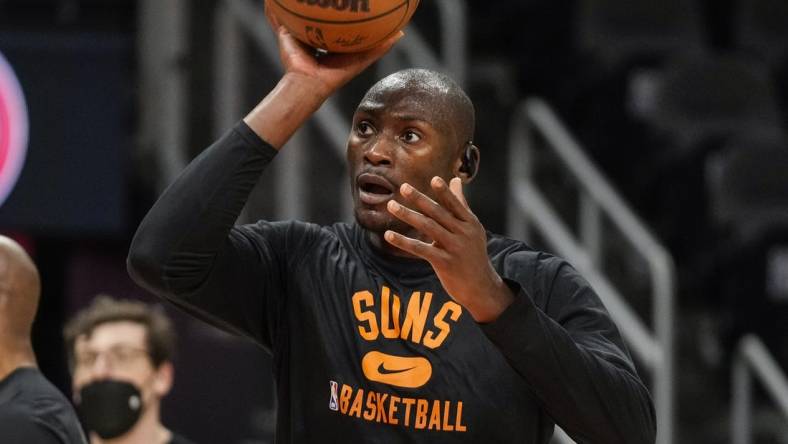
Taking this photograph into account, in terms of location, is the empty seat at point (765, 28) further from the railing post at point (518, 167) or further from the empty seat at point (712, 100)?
the railing post at point (518, 167)

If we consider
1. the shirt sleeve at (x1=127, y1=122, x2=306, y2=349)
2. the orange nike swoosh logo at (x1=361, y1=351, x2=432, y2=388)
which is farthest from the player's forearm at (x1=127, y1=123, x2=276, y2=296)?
the orange nike swoosh logo at (x1=361, y1=351, x2=432, y2=388)

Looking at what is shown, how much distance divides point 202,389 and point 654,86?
10.1 feet

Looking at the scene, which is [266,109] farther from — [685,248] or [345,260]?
[685,248]

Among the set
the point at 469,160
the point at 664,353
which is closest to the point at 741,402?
the point at 664,353

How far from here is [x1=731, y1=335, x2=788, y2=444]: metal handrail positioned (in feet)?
24.7

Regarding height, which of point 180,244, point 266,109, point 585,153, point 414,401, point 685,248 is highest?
point 585,153

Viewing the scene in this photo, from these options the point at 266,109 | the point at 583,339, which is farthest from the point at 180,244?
the point at 583,339

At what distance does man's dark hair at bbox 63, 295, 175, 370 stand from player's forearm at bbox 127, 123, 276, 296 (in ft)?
7.86

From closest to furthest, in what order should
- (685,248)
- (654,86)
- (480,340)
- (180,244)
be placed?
1. (180,244)
2. (480,340)
3. (685,248)
4. (654,86)

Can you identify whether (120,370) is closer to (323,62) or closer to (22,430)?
(22,430)

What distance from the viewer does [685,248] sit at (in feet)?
27.8

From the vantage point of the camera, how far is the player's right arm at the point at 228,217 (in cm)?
348

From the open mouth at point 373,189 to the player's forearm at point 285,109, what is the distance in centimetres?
19

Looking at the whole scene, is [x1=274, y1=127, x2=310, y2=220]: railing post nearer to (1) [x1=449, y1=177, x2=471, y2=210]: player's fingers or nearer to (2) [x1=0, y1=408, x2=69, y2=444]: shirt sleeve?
(2) [x1=0, y1=408, x2=69, y2=444]: shirt sleeve
